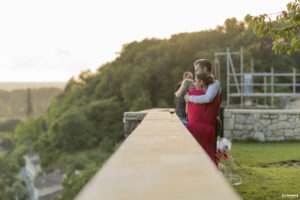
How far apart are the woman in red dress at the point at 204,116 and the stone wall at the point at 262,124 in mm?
6349

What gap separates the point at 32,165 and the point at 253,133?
221ft

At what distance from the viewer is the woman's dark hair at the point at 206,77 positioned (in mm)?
3547

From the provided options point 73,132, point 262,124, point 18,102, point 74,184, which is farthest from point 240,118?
point 18,102

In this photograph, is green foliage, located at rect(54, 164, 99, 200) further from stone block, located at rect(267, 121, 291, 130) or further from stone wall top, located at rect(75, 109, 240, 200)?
stone wall top, located at rect(75, 109, 240, 200)

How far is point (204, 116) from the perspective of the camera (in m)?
3.60

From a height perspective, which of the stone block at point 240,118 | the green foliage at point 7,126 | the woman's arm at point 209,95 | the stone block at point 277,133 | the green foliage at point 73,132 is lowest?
the green foliage at point 7,126

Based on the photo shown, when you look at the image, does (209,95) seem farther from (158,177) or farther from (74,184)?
(74,184)

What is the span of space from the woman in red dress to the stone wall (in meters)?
6.35

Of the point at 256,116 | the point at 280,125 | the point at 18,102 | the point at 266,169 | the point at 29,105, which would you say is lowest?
the point at 29,105

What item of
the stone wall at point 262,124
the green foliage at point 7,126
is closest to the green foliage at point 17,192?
the green foliage at point 7,126

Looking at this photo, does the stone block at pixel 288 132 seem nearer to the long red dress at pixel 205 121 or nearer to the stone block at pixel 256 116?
the stone block at pixel 256 116

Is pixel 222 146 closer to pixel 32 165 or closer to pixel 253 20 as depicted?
pixel 253 20

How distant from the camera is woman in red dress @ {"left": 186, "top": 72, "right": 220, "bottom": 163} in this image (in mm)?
3570

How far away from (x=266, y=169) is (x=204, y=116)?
3.46 m
